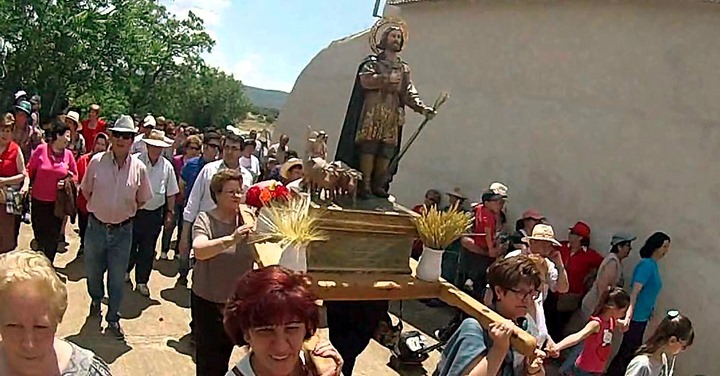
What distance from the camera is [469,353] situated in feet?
9.41

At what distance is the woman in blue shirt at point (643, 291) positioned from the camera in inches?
276

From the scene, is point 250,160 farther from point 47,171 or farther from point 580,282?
point 580,282

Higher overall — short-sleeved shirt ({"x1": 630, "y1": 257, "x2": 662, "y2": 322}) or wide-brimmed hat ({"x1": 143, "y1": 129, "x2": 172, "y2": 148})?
wide-brimmed hat ({"x1": 143, "y1": 129, "x2": 172, "y2": 148})

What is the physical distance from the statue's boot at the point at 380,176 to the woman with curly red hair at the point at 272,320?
186 centimetres

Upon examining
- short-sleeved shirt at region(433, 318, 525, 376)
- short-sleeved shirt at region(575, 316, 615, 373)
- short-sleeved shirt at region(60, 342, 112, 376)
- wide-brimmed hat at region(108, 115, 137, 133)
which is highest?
wide-brimmed hat at region(108, 115, 137, 133)

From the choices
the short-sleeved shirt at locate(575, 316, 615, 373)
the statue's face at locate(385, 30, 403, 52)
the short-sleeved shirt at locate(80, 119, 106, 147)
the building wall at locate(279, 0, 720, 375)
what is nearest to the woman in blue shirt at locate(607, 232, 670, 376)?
the building wall at locate(279, 0, 720, 375)

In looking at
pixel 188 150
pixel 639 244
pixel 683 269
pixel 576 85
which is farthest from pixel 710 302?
pixel 188 150

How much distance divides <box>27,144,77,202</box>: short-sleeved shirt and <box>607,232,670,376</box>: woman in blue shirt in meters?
5.36

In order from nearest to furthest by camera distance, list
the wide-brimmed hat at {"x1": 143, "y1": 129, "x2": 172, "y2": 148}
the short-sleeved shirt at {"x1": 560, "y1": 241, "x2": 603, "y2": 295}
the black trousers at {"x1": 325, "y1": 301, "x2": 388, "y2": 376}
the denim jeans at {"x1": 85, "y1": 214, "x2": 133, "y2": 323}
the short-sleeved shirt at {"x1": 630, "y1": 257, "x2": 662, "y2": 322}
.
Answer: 1. the black trousers at {"x1": 325, "y1": 301, "x2": 388, "y2": 376}
2. the denim jeans at {"x1": 85, "y1": 214, "x2": 133, "y2": 323}
3. the wide-brimmed hat at {"x1": 143, "y1": 129, "x2": 172, "y2": 148}
4. the short-sleeved shirt at {"x1": 630, "y1": 257, "x2": 662, "y2": 322}
5. the short-sleeved shirt at {"x1": 560, "y1": 241, "x2": 603, "y2": 295}

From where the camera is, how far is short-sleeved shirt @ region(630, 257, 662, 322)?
276 inches

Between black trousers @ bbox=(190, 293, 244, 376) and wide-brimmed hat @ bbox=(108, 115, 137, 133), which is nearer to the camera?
black trousers @ bbox=(190, 293, 244, 376)

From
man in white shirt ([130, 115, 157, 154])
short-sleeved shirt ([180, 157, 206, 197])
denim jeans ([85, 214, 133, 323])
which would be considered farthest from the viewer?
short-sleeved shirt ([180, 157, 206, 197])

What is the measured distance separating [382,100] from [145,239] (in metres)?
3.56

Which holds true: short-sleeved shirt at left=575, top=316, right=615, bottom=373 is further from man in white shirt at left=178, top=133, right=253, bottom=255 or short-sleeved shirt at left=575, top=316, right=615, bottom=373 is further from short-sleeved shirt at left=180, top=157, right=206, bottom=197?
short-sleeved shirt at left=180, top=157, right=206, bottom=197
